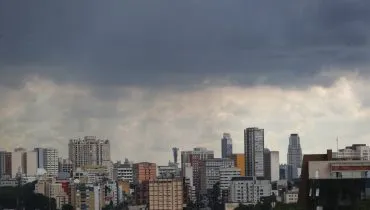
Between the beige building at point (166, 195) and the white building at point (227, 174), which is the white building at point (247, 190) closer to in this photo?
the white building at point (227, 174)

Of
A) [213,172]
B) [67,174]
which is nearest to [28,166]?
[67,174]

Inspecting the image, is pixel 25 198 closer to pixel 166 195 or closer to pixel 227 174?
pixel 166 195

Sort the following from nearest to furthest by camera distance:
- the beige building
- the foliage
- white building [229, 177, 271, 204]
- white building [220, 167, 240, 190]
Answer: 1. the foliage
2. the beige building
3. white building [229, 177, 271, 204]
4. white building [220, 167, 240, 190]

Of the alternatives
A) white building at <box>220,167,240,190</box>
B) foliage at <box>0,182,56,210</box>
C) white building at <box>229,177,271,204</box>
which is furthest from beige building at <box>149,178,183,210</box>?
white building at <box>220,167,240,190</box>

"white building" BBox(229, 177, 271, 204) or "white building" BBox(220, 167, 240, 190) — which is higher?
"white building" BBox(220, 167, 240, 190)

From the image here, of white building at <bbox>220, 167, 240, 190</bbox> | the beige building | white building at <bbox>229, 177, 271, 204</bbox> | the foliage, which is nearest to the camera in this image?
the foliage

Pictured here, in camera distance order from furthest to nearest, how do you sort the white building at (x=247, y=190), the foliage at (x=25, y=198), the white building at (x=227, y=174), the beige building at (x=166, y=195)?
the white building at (x=227, y=174), the white building at (x=247, y=190), the beige building at (x=166, y=195), the foliage at (x=25, y=198)

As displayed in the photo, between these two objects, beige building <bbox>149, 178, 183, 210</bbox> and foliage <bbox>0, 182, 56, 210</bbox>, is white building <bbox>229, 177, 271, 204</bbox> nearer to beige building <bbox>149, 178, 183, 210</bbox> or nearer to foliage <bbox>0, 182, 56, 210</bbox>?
beige building <bbox>149, 178, 183, 210</bbox>

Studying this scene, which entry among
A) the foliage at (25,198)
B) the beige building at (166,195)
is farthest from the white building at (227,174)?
the beige building at (166,195)
